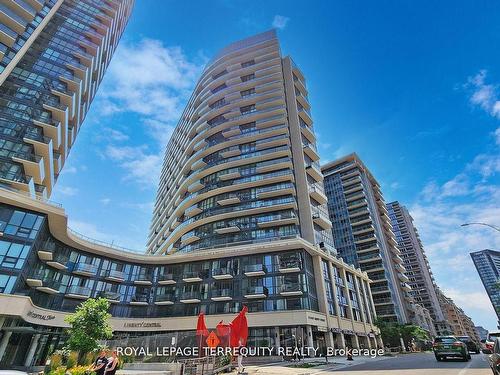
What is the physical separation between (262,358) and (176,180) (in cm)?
5094

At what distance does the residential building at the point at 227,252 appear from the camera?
33.2 metres

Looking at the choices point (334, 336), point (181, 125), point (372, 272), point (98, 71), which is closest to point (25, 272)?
point (334, 336)

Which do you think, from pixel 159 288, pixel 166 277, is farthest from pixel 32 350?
pixel 166 277

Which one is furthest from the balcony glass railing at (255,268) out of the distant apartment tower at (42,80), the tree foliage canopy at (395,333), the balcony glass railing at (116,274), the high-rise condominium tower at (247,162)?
the distant apartment tower at (42,80)

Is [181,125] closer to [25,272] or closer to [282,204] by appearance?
[282,204]

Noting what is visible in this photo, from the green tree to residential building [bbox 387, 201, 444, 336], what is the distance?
121240 mm

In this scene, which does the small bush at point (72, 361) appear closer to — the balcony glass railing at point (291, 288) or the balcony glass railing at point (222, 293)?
the balcony glass railing at point (222, 293)

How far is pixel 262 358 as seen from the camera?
112ft

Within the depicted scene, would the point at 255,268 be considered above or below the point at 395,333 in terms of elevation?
above

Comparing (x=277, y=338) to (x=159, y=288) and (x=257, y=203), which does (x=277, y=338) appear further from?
(x=257, y=203)

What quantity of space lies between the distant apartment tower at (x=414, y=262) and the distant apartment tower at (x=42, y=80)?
127m

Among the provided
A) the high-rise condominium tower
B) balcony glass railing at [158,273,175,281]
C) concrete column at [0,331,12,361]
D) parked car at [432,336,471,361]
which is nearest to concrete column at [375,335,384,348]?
the high-rise condominium tower

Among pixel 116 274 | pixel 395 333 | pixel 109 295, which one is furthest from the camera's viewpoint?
pixel 395 333

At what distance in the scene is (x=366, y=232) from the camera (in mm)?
84438
